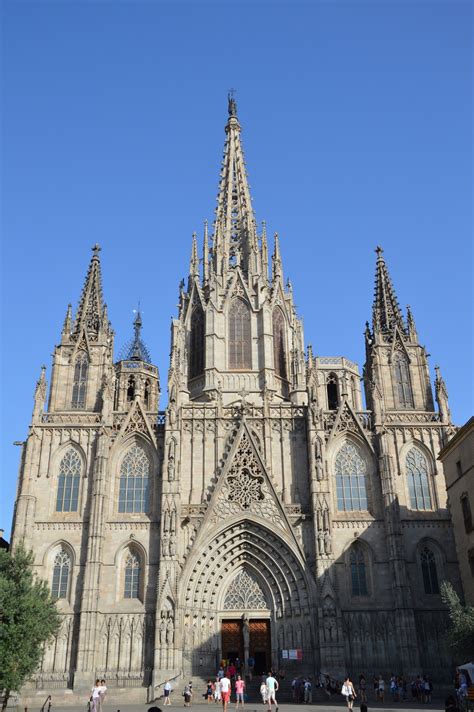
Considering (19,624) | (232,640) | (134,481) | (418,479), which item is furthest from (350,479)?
(19,624)

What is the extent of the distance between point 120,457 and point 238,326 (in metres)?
13.0

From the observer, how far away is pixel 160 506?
4109 centimetres

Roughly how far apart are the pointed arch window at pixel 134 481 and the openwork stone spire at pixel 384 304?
18465 millimetres

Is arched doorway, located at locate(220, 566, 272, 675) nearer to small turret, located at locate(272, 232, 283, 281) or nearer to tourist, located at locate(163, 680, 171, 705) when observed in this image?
tourist, located at locate(163, 680, 171, 705)

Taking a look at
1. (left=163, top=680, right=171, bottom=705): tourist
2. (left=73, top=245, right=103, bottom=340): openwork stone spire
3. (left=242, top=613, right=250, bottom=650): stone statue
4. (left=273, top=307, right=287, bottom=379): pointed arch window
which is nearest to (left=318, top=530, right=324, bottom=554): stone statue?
(left=242, top=613, right=250, bottom=650): stone statue

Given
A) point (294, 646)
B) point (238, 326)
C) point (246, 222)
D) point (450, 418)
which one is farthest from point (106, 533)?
point (246, 222)

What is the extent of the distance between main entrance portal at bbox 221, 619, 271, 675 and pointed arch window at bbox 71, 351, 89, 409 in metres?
16.2

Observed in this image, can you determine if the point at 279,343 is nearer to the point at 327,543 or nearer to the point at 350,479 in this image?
the point at 350,479

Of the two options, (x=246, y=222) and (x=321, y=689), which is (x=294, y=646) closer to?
(x=321, y=689)

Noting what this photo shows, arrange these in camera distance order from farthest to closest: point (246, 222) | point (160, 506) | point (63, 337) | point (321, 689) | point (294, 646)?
point (246, 222), point (63, 337), point (160, 506), point (294, 646), point (321, 689)

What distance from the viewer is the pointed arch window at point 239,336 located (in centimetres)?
4875

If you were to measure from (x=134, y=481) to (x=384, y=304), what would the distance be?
21723 mm

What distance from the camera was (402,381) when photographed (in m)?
47.0

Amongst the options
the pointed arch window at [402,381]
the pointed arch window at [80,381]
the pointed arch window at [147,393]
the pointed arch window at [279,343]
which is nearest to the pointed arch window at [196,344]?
the pointed arch window at [279,343]
